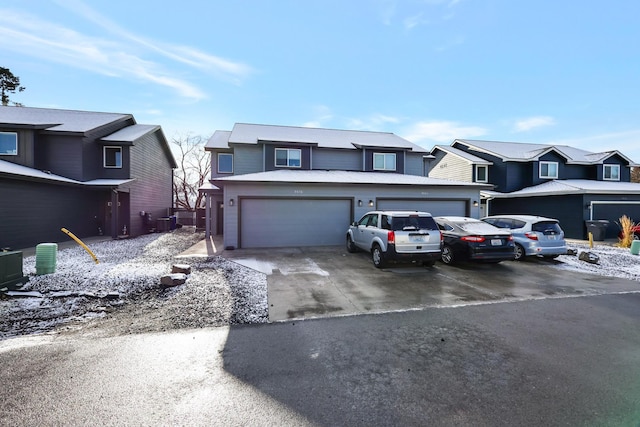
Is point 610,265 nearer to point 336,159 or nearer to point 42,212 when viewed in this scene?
point 336,159

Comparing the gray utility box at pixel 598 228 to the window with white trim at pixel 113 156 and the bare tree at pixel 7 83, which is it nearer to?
the window with white trim at pixel 113 156

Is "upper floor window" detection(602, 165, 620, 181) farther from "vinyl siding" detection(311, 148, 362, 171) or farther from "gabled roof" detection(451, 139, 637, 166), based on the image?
"vinyl siding" detection(311, 148, 362, 171)

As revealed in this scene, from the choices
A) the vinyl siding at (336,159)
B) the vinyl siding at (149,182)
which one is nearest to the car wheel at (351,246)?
the vinyl siding at (336,159)

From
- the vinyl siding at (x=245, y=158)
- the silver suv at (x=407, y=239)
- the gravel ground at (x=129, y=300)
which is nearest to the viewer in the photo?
the gravel ground at (x=129, y=300)

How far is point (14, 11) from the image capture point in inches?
317

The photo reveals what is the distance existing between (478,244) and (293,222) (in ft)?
24.1

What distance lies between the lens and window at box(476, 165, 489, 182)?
23016 mm

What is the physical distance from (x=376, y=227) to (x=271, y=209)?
17.5 ft

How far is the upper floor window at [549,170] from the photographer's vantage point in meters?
22.2

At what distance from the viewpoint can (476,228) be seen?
9.20 m

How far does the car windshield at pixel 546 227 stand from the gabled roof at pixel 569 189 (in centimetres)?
1018

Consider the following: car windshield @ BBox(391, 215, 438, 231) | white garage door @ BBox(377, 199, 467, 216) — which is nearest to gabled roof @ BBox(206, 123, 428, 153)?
white garage door @ BBox(377, 199, 467, 216)

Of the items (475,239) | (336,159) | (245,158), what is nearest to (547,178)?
(336,159)

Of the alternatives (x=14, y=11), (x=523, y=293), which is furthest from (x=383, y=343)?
(x=14, y=11)
